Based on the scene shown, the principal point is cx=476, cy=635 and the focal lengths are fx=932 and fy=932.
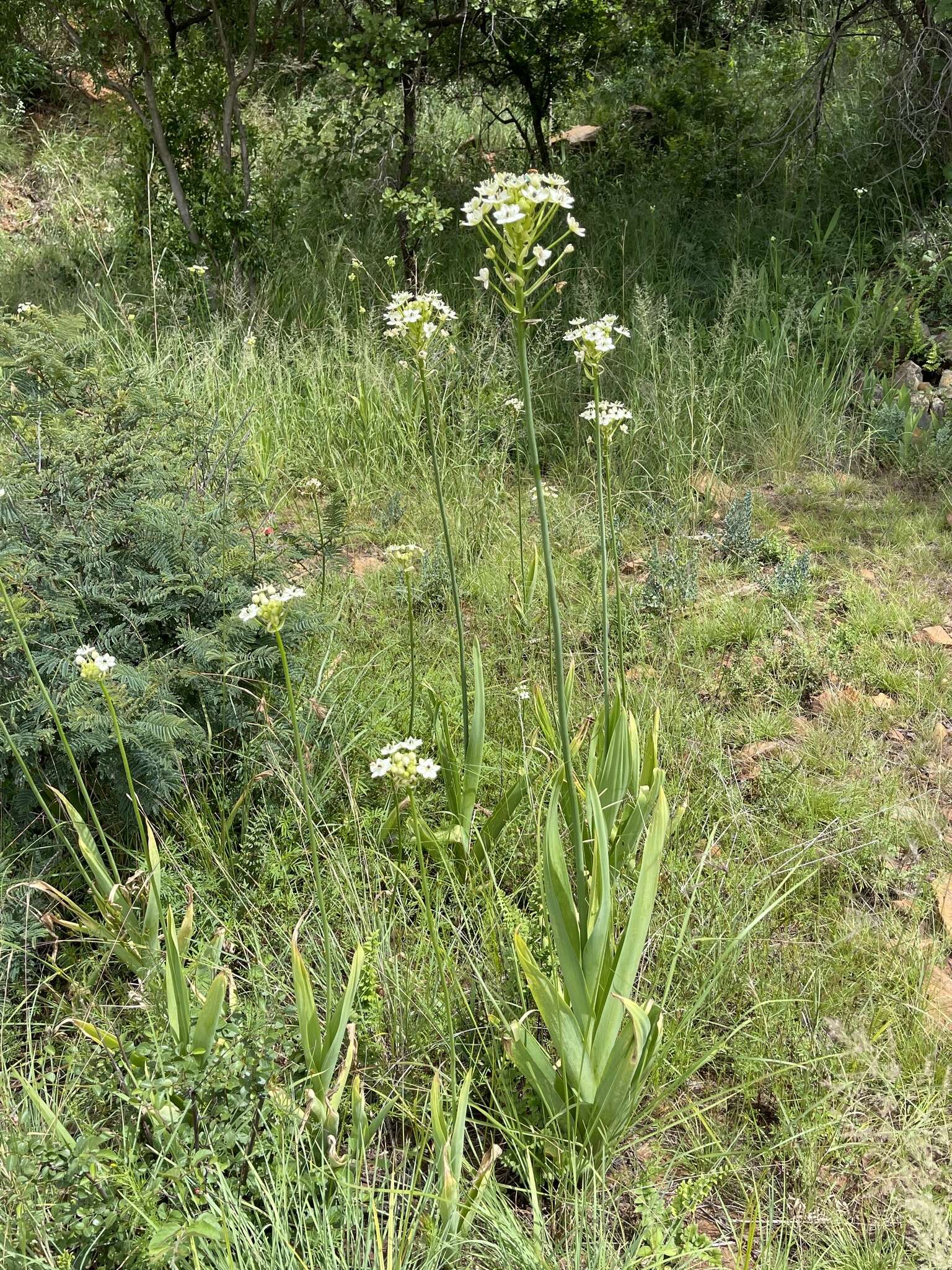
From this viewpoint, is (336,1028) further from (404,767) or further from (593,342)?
(593,342)

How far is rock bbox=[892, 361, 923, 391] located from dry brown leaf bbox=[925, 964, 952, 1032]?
118 inches

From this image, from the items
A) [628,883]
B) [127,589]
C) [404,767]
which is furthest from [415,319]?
[628,883]

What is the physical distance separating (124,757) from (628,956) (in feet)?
2.85

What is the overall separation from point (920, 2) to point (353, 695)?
4.85 meters

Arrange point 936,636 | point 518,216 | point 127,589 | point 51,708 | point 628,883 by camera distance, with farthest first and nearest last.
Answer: point 936,636 → point 127,589 → point 628,883 → point 51,708 → point 518,216

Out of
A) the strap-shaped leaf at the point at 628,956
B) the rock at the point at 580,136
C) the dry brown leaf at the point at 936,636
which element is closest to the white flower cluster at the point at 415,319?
the strap-shaped leaf at the point at 628,956

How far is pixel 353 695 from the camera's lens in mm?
2531

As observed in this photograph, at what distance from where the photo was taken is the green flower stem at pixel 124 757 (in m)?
1.49

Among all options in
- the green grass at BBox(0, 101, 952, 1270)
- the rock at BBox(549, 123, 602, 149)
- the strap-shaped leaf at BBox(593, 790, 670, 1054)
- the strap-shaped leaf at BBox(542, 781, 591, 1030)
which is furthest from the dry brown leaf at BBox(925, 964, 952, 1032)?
the rock at BBox(549, 123, 602, 149)

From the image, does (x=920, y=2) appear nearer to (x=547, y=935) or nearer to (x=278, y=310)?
(x=278, y=310)

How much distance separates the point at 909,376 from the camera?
4230 mm

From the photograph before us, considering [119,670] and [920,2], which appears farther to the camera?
[920,2]

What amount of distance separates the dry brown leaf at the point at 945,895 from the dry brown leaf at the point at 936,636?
101 centimetres

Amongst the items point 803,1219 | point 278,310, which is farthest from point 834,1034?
point 278,310
